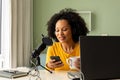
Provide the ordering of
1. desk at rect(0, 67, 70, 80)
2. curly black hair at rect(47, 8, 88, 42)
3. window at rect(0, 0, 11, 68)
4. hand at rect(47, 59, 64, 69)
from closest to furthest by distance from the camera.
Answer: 1. desk at rect(0, 67, 70, 80)
2. hand at rect(47, 59, 64, 69)
3. curly black hair at rect(47, 8, 88, 42)
4. window at rect(0, 0, 11, 68)

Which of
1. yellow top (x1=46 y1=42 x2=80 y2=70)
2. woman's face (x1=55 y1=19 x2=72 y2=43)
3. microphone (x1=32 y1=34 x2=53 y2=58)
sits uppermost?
woman's face (x1=55 y1=19 x2=72 y2=43)

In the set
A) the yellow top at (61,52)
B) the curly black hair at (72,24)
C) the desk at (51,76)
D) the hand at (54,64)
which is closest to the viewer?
the desk at (51,76)

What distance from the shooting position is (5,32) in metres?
3.41

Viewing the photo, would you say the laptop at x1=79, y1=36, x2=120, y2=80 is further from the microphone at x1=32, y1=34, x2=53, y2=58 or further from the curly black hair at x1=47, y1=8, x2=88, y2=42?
the curly black hair at x1=47, y1=8, x2=88, y2=42

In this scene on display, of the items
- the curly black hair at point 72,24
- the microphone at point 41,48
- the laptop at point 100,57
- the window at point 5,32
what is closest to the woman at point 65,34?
the curly black hair at point 72,24

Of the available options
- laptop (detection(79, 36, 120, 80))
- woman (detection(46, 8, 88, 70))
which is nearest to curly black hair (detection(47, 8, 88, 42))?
woman (detection(46, 8, 88, 70))

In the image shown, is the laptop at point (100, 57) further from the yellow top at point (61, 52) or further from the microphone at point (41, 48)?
the yellow top at point (61, 52)

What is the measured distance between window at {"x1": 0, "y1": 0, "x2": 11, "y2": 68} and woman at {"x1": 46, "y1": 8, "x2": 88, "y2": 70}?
1066mm

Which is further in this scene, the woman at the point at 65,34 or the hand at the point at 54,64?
the woman at the point at 65,34

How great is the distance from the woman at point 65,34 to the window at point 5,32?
3.50ft

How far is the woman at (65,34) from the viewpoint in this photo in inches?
89.1

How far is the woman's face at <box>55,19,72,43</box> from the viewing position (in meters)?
2.26

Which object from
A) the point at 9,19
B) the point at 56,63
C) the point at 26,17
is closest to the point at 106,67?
the point at 56,63

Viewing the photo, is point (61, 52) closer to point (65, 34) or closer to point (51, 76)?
point (65, 34)
